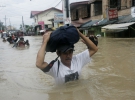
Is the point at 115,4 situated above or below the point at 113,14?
above

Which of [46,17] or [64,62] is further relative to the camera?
[46,17]

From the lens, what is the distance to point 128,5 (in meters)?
20.0

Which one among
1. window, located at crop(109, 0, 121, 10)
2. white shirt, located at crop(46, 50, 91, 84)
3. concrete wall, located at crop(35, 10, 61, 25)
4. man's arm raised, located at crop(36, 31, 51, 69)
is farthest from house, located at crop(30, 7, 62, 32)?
man's arm raised, located at crop(36, 31, 51, 69)

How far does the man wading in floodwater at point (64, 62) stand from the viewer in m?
2.60

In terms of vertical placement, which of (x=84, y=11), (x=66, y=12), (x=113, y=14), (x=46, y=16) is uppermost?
(x=46, y=16)

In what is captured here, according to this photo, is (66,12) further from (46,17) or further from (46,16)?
(46,17)

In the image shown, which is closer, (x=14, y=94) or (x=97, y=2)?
(x=14, y=94)

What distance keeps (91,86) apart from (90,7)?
90.3ft

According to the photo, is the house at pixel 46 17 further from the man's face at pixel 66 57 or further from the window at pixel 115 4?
the man's face at pixel 66 57

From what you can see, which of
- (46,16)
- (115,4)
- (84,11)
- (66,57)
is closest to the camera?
(66,57)

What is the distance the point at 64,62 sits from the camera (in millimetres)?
2811

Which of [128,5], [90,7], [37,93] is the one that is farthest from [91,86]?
[90,7]

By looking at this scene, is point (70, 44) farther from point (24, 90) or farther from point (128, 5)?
point (128, 5)

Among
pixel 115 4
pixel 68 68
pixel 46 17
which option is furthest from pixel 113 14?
pixel 46 17
